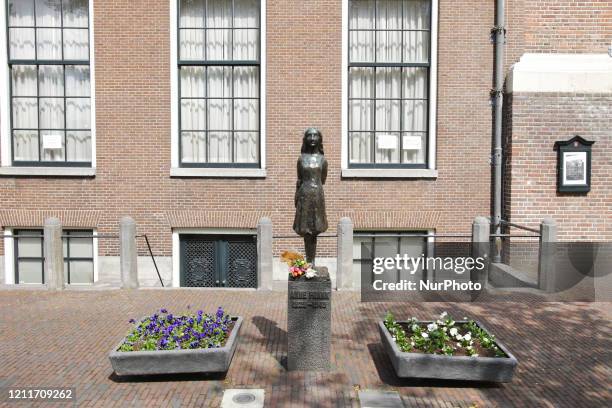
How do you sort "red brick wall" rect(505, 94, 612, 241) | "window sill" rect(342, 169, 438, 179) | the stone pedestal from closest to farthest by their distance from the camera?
1. the stone pedestal
2. "red brick wall" rect(505, 94, 612, 241)
3. "window sill" rect(342, 169, 438, 179)

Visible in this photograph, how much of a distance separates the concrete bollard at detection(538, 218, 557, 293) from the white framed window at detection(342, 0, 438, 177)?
10.6 feet

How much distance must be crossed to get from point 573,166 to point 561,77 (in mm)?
2101

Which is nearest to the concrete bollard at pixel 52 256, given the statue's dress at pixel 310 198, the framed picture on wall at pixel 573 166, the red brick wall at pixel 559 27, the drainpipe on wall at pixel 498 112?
the statue's dress at pixel 310 198

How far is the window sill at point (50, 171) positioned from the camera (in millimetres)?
12117

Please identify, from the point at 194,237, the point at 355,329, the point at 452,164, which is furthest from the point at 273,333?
the point at 452,164

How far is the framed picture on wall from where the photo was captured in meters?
11.5

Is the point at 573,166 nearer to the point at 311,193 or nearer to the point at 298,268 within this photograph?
the point at 311,193

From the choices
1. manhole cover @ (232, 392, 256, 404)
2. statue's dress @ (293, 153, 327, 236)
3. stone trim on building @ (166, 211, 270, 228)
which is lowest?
manhole cover @ (232, 392, 256, 404)

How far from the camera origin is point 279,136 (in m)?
12.2

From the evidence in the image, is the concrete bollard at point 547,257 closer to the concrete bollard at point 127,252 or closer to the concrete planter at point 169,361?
the concrete planter at point 169,361

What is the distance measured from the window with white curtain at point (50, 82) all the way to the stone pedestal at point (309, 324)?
8.72 metres

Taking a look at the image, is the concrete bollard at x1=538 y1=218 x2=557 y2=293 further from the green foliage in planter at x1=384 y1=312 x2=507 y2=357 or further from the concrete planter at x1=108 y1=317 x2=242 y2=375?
the concrete planter at x1=108 y1=317 x2=242 y2=375

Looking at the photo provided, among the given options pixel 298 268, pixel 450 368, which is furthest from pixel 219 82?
pixel 450 368

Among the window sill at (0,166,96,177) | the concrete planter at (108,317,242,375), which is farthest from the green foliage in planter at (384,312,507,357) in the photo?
the window sill at (0,166,96,177)
